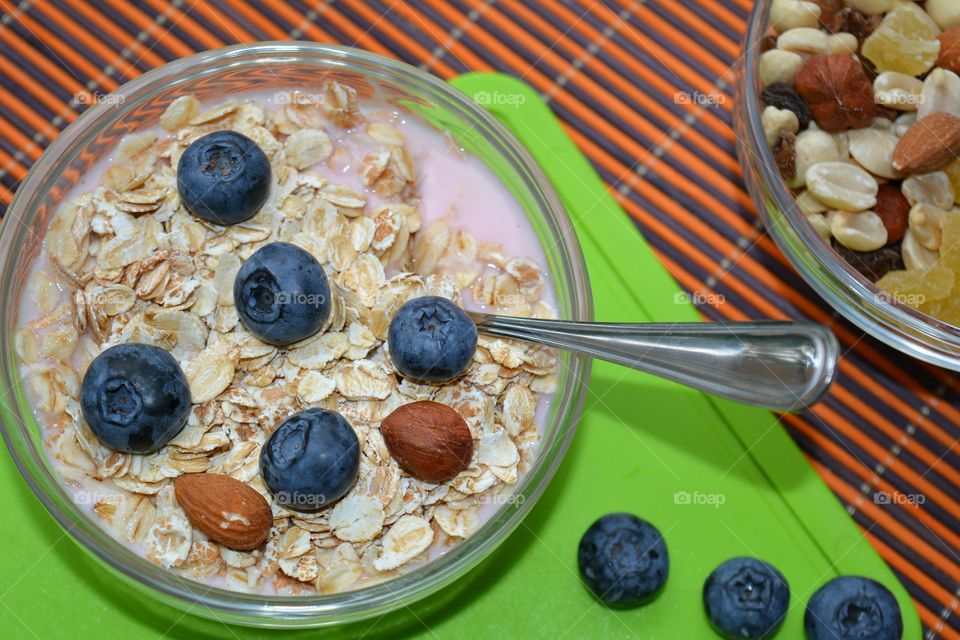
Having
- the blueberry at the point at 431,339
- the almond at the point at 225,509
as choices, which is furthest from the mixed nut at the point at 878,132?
the almond at the point at 225,509

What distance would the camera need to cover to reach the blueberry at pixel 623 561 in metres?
1.61

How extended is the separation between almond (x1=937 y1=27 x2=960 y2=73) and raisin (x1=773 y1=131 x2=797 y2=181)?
10.0 inches

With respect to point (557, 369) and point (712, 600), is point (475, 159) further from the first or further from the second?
point (712, 600)

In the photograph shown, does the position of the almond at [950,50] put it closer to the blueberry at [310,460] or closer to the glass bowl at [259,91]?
the glass bowl at [259,91]

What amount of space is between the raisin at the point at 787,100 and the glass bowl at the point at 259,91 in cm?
38

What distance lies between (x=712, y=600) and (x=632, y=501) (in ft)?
0.62

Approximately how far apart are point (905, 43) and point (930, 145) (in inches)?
6.7

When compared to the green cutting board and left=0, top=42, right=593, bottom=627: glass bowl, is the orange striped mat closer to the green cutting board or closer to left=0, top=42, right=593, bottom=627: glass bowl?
the green cutting board

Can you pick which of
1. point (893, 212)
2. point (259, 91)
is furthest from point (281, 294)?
point (893, 212)

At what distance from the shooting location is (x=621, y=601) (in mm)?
1630

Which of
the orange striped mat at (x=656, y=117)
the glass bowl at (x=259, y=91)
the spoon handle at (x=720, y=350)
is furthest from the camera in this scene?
the orange striped mat at (x=656, y=117)

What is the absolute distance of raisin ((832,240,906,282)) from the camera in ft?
5.40

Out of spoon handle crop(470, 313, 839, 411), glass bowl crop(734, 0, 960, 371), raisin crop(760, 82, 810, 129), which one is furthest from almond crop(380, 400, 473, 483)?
raisin crop(760, 82, 810, 129)

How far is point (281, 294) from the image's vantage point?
138cm
